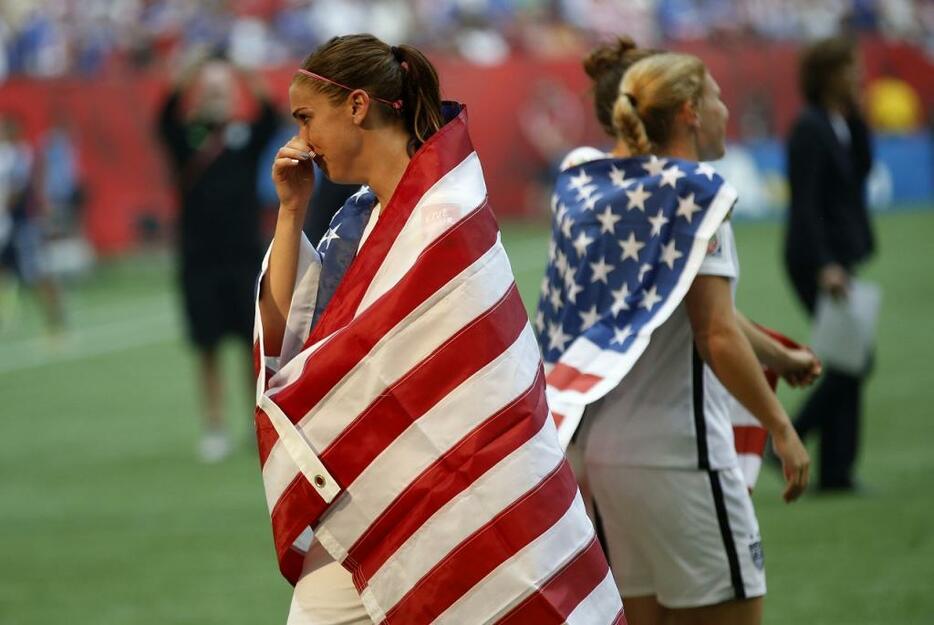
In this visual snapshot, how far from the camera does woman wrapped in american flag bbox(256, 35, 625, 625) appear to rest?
3328 mm

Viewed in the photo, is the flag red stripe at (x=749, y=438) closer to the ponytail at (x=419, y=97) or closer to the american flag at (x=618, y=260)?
the american flag at (x=618, y=260)

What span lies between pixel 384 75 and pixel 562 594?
3.63 feet

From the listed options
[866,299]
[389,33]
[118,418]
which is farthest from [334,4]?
[866,299]

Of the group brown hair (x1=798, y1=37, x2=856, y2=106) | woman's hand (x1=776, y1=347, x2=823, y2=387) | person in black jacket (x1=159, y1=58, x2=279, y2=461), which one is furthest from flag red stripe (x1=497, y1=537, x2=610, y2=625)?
person in black jacket (x1=159, y1=58, x2=279, y2=461)

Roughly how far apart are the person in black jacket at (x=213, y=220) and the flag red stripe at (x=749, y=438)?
6542 mm

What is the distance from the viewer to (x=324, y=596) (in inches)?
138

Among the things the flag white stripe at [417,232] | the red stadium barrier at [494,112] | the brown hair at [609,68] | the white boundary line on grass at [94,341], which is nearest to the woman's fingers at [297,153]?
the flag white stripe at [417,232]

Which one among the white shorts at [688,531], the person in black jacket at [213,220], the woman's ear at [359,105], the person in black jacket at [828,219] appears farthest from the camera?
the person in black jacket at [213,220]

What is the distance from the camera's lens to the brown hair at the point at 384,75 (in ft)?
11.3

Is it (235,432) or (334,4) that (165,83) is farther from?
(235,432)

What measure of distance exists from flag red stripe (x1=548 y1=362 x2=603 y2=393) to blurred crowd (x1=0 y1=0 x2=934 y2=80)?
2302 cm

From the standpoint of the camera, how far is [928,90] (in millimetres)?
28359

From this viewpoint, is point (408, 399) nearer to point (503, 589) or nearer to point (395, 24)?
point (503, 589)

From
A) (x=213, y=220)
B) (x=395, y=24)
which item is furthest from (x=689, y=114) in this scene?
(x=395, y=24)
